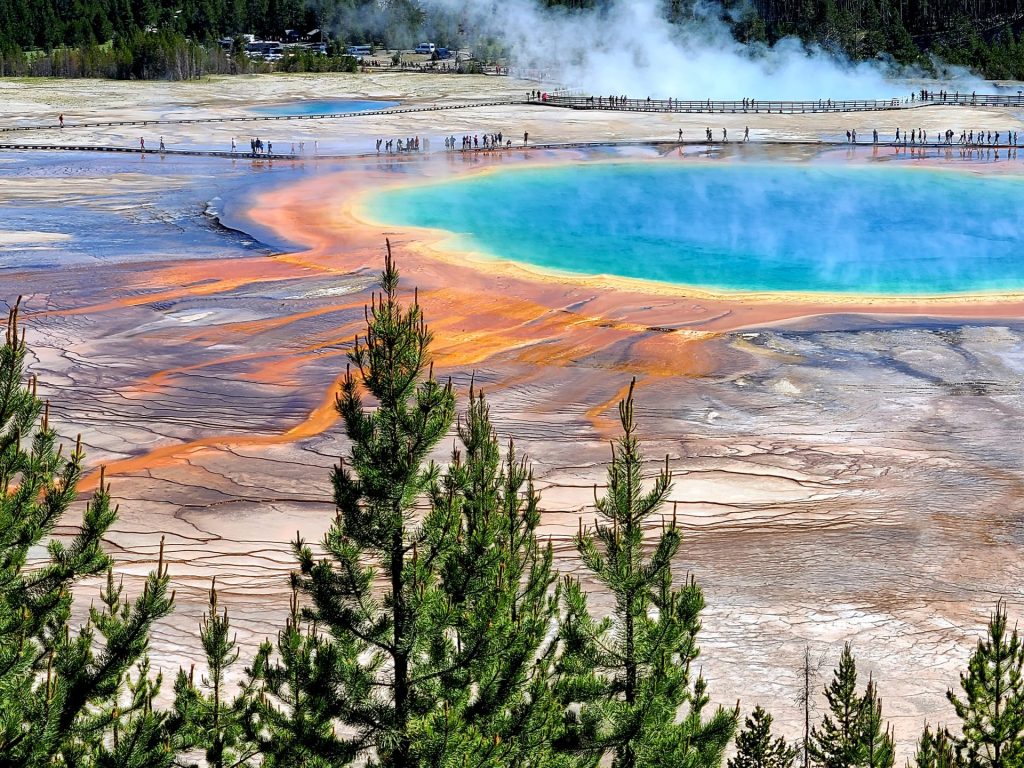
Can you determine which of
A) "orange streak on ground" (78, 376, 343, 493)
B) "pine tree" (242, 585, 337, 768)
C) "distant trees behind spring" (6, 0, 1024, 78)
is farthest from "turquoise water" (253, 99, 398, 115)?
"pine tree" (242, 585, 337, 768)

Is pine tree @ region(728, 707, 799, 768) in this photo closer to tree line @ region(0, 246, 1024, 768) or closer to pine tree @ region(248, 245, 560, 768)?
tree line @ region(0, 246, 1024, 768)

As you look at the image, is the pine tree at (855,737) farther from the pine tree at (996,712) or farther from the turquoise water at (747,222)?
the turquoise water at (747,222)

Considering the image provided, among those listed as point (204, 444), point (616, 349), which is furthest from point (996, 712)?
point (616, 349)

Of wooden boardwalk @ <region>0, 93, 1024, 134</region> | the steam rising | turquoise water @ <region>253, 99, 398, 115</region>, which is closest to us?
wooden boardwalk @ <region>0, 93, 1024, 134</region>

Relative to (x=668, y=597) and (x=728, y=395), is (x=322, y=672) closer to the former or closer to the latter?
(x=668, y=597)

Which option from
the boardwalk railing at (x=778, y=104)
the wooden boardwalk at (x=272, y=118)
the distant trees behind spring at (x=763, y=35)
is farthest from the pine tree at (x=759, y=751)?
the distant trees behind spring at (x=763, y=35)

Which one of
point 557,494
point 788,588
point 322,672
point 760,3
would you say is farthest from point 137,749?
point 760,3
